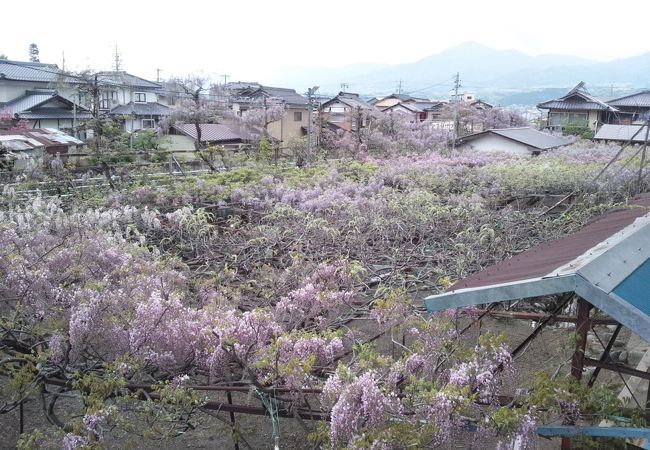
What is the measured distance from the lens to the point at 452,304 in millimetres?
2912

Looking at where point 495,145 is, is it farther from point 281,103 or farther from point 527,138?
point 281,103

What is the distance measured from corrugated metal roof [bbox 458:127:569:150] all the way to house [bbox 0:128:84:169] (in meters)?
18.7

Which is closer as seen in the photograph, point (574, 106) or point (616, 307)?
point (616, 307)

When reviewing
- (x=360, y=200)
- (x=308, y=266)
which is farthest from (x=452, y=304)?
(x=360, y=200)

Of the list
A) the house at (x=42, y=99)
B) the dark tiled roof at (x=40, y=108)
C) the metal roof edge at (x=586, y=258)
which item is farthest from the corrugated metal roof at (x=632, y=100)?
the metal roof edge at (x=586, y=258)

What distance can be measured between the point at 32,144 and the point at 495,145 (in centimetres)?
2077

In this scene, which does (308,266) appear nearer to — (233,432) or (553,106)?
(233,432)

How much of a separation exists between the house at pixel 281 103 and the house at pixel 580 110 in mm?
18120

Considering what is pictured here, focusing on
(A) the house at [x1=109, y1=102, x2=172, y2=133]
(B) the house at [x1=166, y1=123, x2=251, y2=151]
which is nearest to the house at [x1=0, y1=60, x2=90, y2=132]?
(A) the house at [x1=109, y1=102, x2=172, y2=133]

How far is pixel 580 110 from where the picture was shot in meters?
37.6

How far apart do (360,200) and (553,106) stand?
1267 inches

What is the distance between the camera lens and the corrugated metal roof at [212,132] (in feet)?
87.9

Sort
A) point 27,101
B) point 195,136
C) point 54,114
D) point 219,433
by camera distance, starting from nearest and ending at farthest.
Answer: point 219,433 < point 54,114 < point 27,101 < point 195,136

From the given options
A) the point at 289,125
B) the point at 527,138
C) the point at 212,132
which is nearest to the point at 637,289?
the point at 527,138
